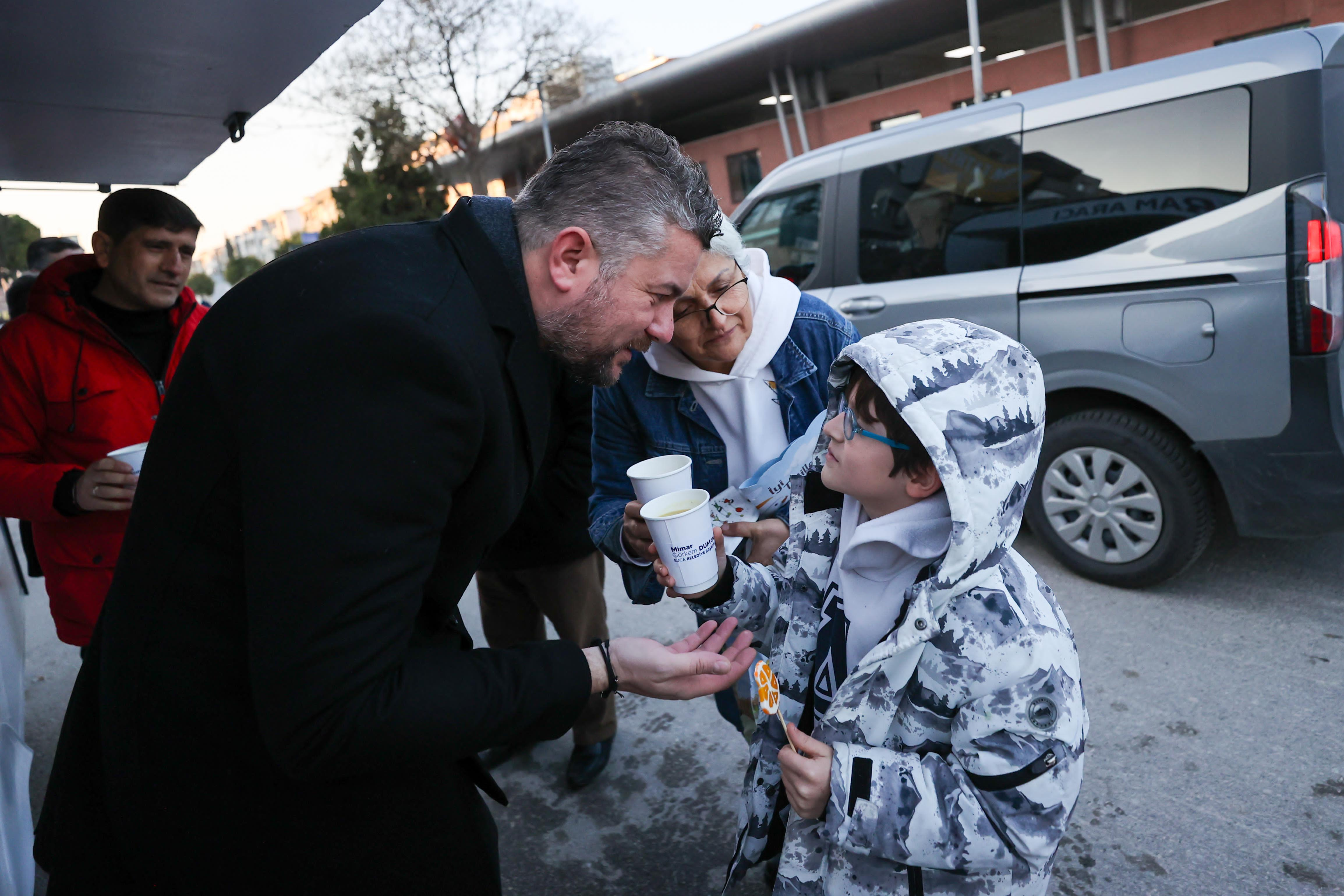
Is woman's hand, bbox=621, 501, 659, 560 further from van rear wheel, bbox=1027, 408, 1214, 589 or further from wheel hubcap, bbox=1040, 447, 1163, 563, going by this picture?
wheel hubcap, bbox=1040, 447, 1163, 563

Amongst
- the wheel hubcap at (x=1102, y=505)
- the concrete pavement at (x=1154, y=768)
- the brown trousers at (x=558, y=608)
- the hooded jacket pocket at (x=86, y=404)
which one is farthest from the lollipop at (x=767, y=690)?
the wheel hubcap at (x=1102, y=505)

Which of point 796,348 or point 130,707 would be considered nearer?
point 130,707

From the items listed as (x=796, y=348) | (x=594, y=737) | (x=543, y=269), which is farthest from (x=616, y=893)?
(x=543, y=269)

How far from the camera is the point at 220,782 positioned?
118cm

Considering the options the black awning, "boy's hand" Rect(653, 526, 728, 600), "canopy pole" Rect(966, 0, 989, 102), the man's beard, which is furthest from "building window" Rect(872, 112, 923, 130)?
the man's beard

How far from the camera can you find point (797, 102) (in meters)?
17.3

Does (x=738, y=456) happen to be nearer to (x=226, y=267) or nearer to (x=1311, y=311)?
(x=1311, y=311)

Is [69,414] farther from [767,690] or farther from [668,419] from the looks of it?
[767,690]

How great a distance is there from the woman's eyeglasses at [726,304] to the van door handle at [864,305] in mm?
2431

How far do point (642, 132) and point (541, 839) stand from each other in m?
2.26

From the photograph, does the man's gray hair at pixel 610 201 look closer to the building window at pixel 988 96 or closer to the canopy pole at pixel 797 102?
the building window at pixel 988 96

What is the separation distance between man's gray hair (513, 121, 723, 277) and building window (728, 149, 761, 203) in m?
19.3

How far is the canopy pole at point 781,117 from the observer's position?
17.3m

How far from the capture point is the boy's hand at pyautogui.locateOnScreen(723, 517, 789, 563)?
197 cm
